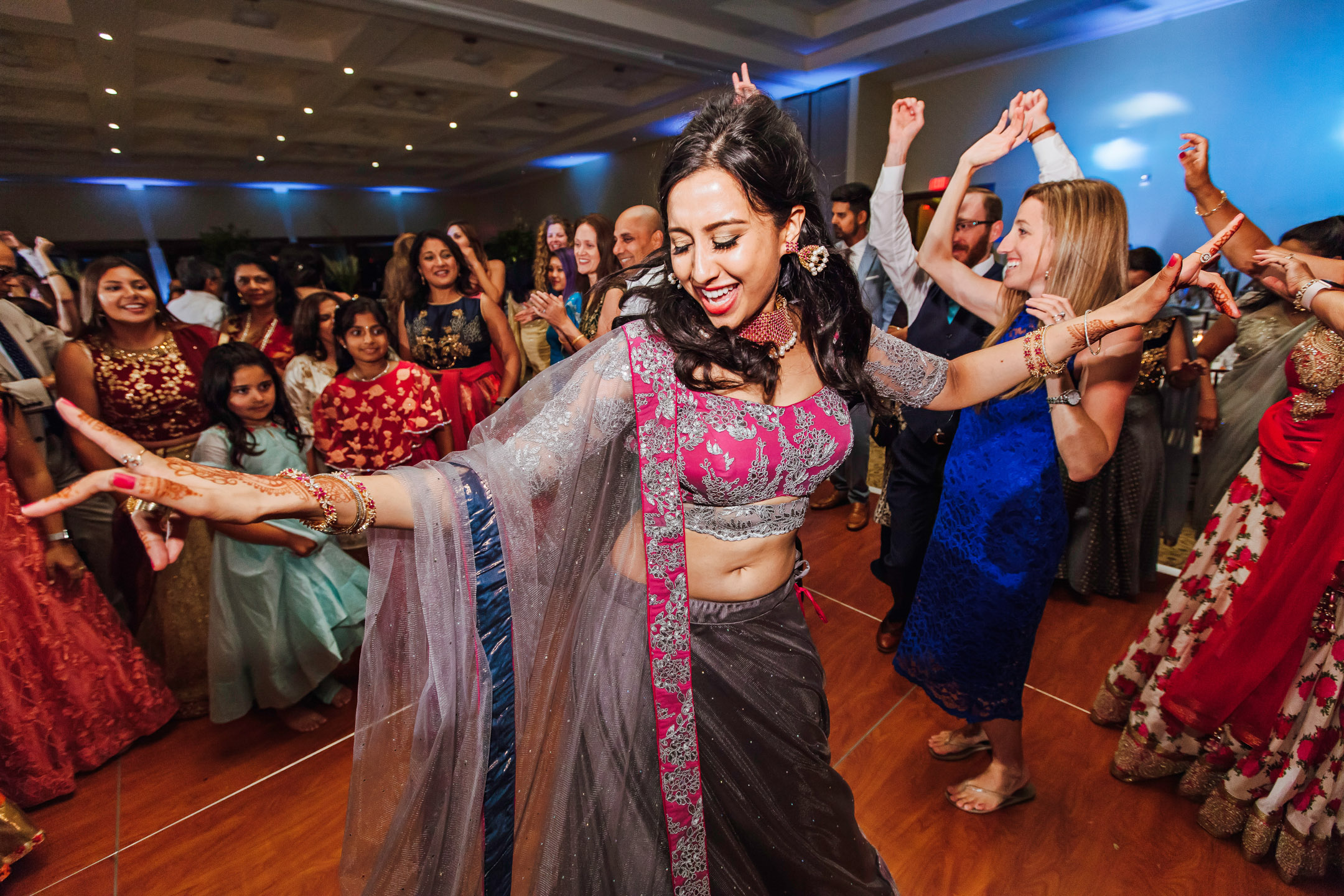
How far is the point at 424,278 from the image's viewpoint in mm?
3176

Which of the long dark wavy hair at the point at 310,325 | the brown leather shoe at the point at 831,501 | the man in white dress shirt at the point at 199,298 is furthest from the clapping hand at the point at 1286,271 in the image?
the man in white dress shirt at the point at 199,298

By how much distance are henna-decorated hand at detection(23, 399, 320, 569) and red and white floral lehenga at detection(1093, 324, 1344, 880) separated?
2036 mm

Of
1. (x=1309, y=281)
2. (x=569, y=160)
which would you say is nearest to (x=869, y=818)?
(x=1309, y=281)

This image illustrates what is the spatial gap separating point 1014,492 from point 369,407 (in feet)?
7.05

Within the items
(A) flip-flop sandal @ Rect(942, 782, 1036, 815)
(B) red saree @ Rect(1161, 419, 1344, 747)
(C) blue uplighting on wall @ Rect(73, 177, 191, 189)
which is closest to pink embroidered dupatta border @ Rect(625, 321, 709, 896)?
(A) flip-flop sandal @ Rect(942, 782, 1036, 815)

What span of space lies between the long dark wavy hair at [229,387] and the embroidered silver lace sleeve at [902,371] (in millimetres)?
1912

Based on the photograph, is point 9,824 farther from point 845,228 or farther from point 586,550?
point 845,228

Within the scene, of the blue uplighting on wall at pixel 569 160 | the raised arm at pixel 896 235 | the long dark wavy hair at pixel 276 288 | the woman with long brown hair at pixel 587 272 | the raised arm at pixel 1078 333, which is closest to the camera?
Result: the raised arm at pixel 1078 333

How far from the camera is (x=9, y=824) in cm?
152

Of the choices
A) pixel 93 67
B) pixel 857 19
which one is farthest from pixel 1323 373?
pixel 93 67

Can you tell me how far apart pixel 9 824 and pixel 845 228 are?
3.91 meters

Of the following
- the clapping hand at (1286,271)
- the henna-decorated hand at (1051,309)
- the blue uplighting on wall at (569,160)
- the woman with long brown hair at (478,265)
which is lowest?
the henna-decorated hand at (1051,309)

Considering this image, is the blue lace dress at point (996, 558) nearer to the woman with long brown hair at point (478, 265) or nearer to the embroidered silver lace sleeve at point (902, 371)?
the embroidered silver lace sleeve at point (902, 371)

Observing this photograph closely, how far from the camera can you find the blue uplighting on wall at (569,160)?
23.8 feet
